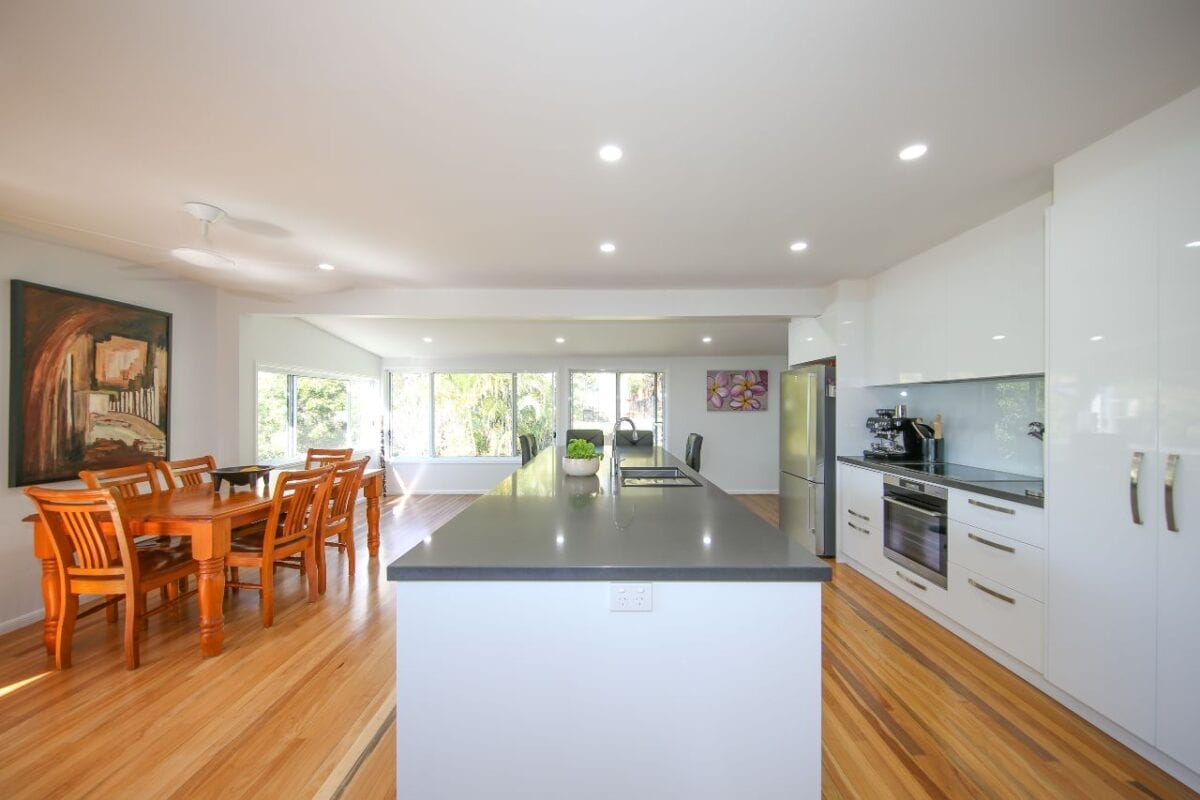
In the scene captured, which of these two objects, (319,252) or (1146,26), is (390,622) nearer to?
(319,252)

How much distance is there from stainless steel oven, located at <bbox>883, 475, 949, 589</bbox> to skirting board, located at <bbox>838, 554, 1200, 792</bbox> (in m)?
0.24

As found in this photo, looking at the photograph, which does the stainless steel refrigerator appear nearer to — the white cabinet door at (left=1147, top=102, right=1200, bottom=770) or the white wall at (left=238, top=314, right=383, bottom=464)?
the white cabinet door at (left=1147, top=102, right=1200, bottom=770)

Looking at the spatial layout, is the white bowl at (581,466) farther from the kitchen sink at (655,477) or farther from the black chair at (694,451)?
the black chair at (694,451)

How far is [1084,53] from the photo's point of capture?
1.35 m

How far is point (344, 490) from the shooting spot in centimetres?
345

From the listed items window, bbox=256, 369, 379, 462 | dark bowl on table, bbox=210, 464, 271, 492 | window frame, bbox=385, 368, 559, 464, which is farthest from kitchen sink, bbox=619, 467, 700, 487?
window frame, bbox=385, 368, 559, 464

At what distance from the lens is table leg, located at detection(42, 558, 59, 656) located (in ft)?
7.66

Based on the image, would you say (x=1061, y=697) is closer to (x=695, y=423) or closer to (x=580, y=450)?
(x=580, y=450)

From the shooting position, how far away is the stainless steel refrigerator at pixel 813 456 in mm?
3777

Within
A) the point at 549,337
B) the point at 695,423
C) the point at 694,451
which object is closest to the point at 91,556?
the point at 549,337

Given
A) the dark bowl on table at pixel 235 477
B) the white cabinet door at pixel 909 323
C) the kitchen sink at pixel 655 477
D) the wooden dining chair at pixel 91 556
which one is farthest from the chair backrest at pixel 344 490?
the white cabinet door at pixel 909 323

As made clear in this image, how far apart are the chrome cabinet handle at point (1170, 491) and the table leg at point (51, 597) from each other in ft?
15.4

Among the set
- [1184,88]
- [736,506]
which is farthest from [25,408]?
[1184,88]

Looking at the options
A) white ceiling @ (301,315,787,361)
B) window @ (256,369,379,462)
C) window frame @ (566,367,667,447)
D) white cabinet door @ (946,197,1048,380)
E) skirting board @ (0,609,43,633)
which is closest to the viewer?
white cabinet door @ (946,197,1048,380)
